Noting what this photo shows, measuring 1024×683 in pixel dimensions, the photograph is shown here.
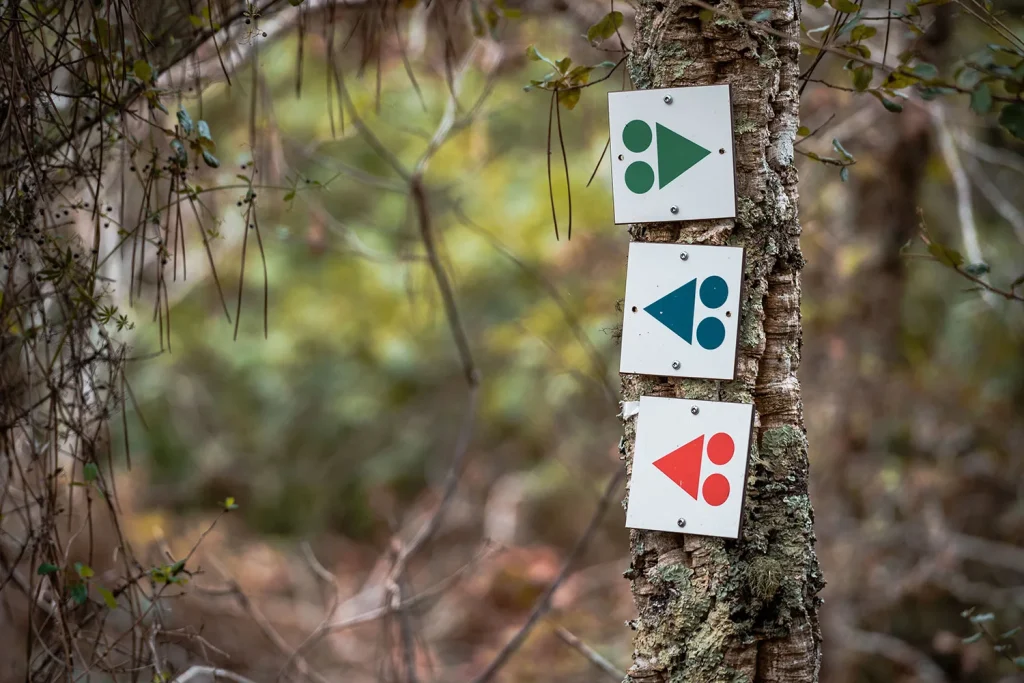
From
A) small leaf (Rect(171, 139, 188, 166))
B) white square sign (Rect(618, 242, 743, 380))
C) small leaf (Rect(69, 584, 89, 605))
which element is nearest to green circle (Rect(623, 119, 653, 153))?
white square sign (Rect(618, 242, 743, 380))

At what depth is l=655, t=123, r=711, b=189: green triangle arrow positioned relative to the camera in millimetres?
1245

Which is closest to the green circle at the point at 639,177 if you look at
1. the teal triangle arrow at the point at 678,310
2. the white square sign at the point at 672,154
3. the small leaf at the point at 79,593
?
the white square sign at the point at 672,154

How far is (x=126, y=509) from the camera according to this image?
17.2 ft

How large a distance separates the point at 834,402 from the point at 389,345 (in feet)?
8.24

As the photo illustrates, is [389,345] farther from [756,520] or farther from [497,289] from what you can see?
[756,520]

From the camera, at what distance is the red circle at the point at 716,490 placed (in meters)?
1.19

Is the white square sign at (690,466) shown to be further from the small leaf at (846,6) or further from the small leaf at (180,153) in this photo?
the small leaf at (180,153)

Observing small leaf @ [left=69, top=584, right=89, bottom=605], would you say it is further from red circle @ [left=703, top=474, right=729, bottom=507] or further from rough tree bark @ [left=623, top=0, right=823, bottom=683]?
red circle @ [left=703, top=474, right=729, bottom=507]

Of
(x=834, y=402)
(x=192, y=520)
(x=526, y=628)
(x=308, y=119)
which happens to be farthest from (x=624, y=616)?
(x=308, y=119)

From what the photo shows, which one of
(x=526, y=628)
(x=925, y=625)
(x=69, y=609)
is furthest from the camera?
(x=925, y=625)

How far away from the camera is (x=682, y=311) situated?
1.23 metres

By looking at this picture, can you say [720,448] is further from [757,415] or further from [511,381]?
[511,381]

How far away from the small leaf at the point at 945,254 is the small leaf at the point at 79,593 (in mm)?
1481

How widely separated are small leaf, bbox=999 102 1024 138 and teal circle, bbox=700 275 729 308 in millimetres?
383
